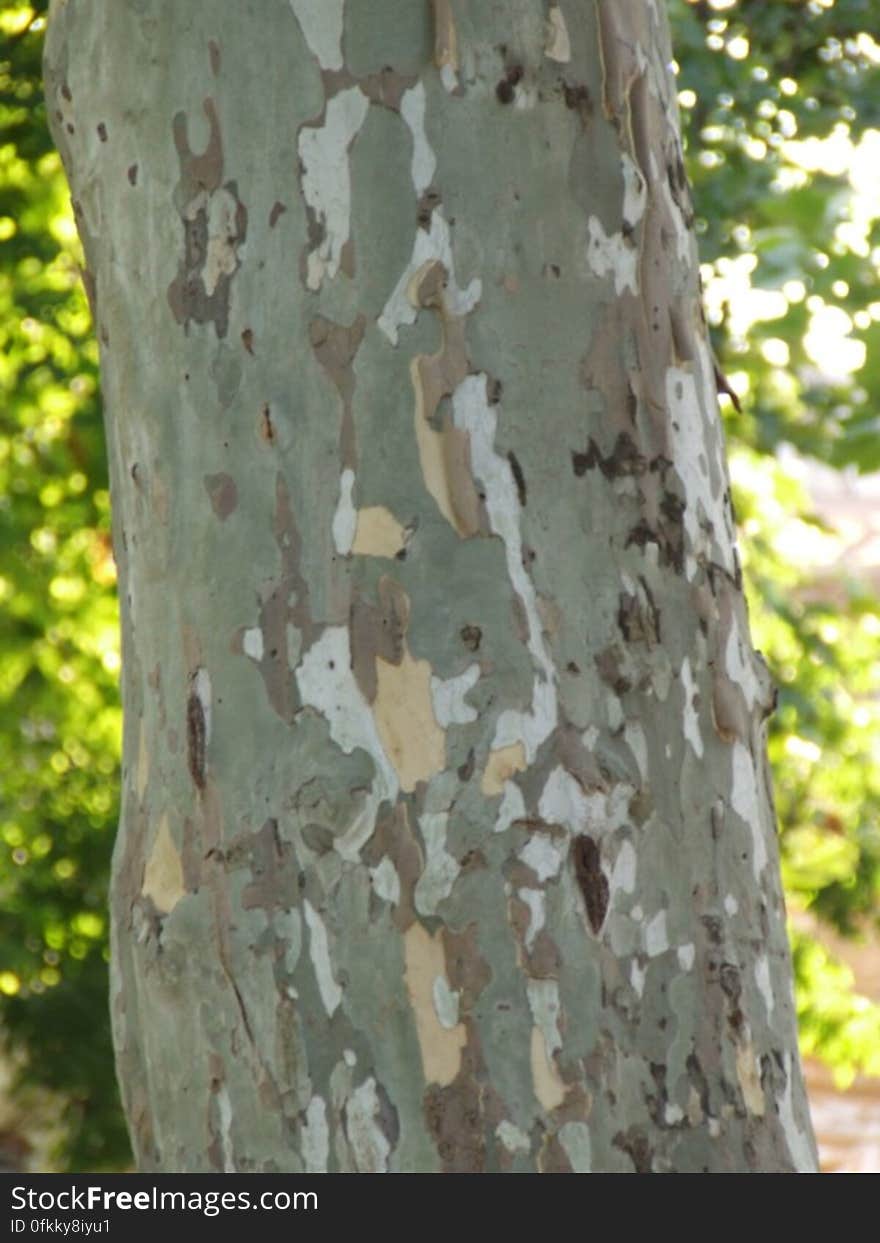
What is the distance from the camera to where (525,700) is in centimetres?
137

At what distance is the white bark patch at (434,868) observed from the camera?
1336 mm

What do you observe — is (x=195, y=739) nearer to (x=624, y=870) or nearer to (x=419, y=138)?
(x=624, y=870)

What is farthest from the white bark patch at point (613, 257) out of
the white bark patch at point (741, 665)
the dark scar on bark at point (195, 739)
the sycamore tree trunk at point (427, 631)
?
the dark scar on bark at point (195, 739)

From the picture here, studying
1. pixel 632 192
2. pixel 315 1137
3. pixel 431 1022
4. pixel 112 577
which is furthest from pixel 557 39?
pixel 112 577

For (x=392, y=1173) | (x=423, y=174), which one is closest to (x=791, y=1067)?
(x=392, y=1173)

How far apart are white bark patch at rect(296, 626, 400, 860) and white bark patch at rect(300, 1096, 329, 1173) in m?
0.22

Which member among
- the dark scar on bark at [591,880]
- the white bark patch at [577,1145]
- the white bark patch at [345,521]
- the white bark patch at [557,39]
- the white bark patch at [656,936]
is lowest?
the white bark patch at [577,1145]

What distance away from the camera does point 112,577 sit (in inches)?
179

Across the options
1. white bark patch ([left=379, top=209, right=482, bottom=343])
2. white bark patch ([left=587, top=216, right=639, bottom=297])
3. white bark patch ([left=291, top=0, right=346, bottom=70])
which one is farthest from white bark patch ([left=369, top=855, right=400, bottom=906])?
white bark patch ([left=291, top=0, right=346, bottom=70])

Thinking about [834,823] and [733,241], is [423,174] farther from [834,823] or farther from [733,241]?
[834,823]

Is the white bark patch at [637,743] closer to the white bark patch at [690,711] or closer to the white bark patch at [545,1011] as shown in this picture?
the white bark patch at [690,711]

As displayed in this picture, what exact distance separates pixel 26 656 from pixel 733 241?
2390 mm

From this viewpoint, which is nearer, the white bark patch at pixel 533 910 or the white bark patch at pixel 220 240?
the white bark patch at pixel 533 910

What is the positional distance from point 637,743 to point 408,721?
20cm
